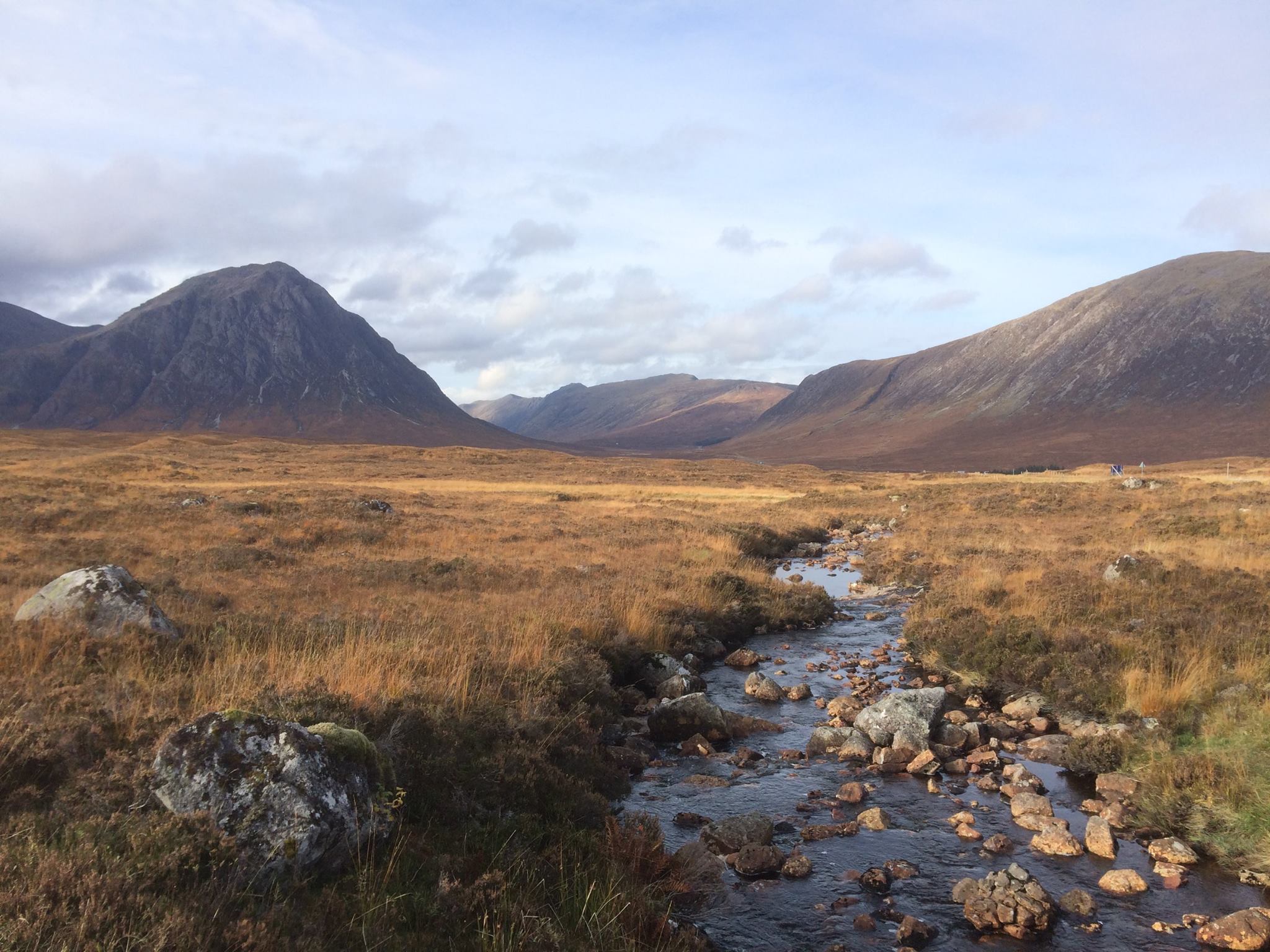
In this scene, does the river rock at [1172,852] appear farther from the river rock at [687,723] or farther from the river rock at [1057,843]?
the river rock at [687,723]

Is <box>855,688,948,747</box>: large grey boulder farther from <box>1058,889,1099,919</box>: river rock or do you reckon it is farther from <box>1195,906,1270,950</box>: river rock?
<box>1195,906,1270,950</box>: river rock

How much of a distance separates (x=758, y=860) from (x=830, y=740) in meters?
3.77

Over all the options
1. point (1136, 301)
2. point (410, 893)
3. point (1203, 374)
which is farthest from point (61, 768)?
point (1136, 301)

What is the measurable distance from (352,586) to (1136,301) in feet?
707

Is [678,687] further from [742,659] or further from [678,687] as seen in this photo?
[742,659]

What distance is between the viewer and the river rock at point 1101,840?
320 inches

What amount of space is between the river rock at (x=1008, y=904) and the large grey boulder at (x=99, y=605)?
1049cm

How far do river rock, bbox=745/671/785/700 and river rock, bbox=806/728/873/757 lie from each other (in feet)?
6.82

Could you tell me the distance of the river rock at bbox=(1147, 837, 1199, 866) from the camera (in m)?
7.90

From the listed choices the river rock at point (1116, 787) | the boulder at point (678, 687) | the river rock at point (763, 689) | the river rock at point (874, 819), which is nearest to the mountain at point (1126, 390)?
the river rock at point (763, 689)

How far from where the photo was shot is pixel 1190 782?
28.9 feet

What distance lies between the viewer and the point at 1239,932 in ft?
21.6

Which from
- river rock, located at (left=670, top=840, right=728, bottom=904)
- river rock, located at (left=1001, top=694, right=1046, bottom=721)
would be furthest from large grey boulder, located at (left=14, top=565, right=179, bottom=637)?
river rock, located at (left=1001, top=694, right=1046, bottom=721)

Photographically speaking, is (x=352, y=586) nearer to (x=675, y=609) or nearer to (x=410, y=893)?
(x=675, y=609)
